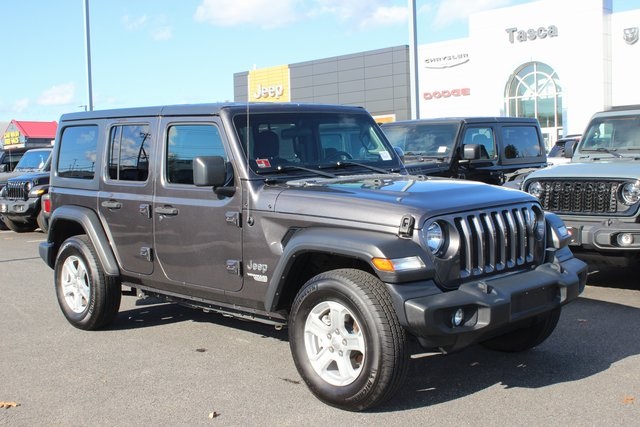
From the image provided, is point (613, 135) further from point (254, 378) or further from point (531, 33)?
point (531, 33)

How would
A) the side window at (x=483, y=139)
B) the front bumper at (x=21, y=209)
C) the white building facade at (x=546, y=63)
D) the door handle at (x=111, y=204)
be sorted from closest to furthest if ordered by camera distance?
the door handle at (x=111, y=204)
the side window at (x=483, y=139)
the front bumper at (x=21, y=209)
the white building facade at (x=546, y=63)

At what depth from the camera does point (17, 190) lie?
1451 cm

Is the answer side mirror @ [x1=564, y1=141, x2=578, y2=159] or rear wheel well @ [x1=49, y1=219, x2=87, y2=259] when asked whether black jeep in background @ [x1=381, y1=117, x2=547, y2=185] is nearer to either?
side mirror @ [x1=564, y1=141, x2=578, y2=159]

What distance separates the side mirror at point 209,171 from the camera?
494 centimetres

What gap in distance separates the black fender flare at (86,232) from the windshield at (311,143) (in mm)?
1775

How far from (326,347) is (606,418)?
5.46 ft

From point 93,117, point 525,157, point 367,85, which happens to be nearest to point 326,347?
point 93,117

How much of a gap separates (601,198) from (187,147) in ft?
14.4

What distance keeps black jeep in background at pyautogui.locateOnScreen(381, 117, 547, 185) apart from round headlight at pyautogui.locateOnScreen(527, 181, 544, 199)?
200 cm

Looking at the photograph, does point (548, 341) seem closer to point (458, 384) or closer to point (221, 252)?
point (458, 384)

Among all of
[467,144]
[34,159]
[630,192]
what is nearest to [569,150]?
[467,144]

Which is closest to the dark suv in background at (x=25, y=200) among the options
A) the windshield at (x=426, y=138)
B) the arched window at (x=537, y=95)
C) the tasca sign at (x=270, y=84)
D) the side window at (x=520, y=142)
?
the windshield at (x=426, y=138)

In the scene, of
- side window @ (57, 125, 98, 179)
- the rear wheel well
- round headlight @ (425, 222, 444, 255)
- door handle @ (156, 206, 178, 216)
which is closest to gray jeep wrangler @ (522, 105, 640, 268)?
round headlight @ (425, 222, 444, 255)

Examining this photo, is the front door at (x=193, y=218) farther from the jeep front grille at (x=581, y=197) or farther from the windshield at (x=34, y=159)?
the windshield at (x=34, y=159)
